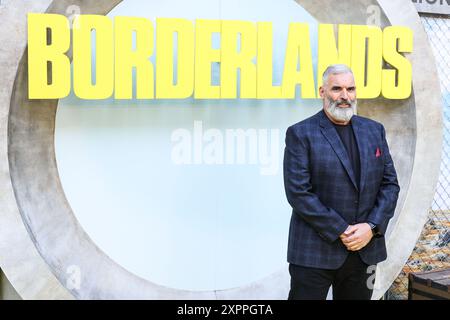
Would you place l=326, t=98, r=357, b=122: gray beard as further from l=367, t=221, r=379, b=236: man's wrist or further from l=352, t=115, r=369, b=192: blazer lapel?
l=367, t=221, r=379, b=236: man's wrist

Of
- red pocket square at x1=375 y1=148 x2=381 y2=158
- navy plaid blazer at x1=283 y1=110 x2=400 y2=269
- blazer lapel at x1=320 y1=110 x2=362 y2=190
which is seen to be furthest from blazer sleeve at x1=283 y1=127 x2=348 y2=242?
red pocket square at x1=375 y1=148 x2=381 y2=158

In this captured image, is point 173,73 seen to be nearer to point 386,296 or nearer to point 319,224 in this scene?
point 319,224

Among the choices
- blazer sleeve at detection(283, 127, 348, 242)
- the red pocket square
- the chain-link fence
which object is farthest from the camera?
the chain-link fence

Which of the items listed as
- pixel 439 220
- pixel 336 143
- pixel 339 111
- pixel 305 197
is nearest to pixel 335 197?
pixel 305 197

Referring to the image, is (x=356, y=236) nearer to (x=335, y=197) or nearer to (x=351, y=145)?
(x=335, y=197)

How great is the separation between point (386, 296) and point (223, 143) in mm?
1973

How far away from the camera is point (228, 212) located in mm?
3951

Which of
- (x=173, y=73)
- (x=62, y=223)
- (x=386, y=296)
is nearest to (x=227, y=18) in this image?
(x=173, y=73)

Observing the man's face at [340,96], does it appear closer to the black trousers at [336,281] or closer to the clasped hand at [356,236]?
the clasped hand at [356,236]

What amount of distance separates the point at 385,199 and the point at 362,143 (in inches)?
11.4

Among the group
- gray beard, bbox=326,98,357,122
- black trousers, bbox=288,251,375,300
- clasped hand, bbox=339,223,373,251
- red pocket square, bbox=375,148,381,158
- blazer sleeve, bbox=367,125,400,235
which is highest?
gray beard, bbox=326,98,357,122

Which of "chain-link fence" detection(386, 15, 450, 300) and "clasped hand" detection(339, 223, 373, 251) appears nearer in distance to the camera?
"clasped hand" detection(339, 223, 373, 251)

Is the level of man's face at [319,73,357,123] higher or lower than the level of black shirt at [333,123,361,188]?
higher

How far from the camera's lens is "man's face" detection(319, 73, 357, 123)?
268 centimetres
